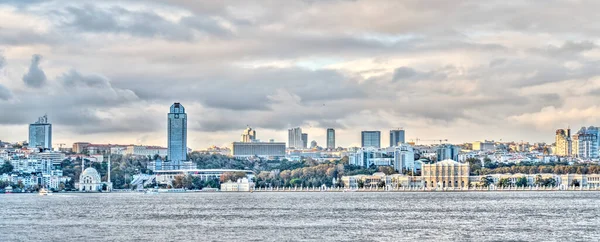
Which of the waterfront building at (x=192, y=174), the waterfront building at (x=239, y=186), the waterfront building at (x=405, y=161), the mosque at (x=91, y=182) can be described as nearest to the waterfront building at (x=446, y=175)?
the waterfront building at (x=405, y=161)

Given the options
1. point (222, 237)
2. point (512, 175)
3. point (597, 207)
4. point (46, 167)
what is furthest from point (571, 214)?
point (46, 167)

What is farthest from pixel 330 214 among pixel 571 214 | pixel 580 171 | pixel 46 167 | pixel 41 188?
pixel 46 167

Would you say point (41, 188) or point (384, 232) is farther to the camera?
point (41, 188)

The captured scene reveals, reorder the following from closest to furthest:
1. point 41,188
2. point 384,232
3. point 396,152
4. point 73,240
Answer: point 73,240, point 384,232, point 41,188, point 396,152

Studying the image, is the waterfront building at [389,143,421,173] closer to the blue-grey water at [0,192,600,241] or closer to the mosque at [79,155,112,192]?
the mosque at [79,155,112,192]

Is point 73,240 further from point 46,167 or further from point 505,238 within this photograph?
point 46,167

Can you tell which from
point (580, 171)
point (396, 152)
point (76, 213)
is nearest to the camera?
point (76, 213)

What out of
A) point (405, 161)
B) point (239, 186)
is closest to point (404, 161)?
point (405, 161)

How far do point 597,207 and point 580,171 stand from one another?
87653 millimetres

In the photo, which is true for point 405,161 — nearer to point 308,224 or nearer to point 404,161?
point 404,161

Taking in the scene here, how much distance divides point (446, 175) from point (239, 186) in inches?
1234

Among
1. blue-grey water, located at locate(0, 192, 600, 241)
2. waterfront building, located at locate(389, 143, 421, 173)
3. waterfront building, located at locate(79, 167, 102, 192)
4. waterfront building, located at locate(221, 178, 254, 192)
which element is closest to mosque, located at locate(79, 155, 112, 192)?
waterfront building, located at locate(79, 167, 102, 192)

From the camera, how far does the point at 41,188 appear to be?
15925 centimetres

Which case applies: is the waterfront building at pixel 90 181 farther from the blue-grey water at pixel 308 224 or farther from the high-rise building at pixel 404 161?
the blue-grey water at pixel 308 224
